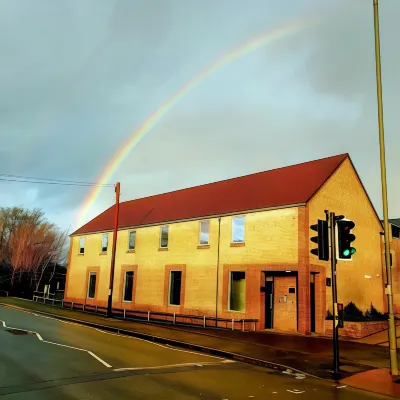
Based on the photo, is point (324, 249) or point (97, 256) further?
point (97, 256)

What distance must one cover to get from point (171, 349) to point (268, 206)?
34.0 feet

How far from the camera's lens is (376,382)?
32.6 feet

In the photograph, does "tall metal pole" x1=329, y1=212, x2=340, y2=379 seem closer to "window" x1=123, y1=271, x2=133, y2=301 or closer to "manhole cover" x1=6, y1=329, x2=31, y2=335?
"manhole cover" x1=6, y1=329, x2=31, y2=335

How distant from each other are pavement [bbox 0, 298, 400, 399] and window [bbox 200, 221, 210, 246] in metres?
7.40

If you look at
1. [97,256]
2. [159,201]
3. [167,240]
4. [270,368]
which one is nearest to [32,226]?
[97,256]

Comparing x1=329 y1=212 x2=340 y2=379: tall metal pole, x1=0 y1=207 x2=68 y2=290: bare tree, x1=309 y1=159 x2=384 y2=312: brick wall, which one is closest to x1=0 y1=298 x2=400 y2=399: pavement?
x1=329 y1=212 x2=340 y2=379: tall metal pole

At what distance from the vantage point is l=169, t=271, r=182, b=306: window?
1045 inches

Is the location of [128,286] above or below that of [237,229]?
below

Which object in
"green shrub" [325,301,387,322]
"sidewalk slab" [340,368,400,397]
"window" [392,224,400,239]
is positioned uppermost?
"window" [392,224,400,239]

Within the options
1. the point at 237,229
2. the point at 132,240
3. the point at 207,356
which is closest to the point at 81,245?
the point at 132,240

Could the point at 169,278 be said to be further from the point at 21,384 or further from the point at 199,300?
the point at 21,384

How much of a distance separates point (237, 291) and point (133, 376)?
14.2m

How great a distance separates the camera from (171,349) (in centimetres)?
1451

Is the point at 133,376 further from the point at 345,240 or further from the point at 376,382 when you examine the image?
the point at 345,240
